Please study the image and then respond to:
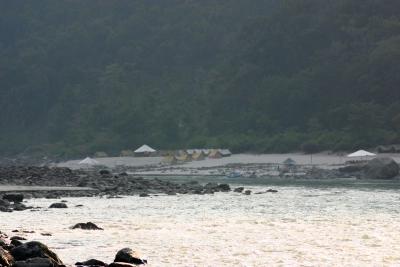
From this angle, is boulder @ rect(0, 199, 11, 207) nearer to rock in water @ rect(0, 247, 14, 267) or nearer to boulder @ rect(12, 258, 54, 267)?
rock in water @ rect(0, 247, 14, 267)

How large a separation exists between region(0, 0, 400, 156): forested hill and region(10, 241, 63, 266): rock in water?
60.1 m

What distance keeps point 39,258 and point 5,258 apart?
68cm

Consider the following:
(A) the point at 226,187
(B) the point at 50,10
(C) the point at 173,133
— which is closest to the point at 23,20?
(B) the point at 50,10

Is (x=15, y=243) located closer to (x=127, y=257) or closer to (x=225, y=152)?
(x=127, y=257)

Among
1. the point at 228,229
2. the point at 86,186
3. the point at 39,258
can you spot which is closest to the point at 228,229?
the point at 228,229

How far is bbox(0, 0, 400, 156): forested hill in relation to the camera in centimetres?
8400

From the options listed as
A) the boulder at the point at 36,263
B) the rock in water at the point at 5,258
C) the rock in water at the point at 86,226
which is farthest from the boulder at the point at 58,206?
the boulder at the point at 36,263

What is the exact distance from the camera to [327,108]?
8675 cm

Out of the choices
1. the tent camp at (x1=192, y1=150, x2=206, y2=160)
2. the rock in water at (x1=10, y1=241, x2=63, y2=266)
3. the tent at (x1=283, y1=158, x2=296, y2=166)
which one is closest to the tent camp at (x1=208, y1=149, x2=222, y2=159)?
the tent camp at (x1=192, y1=150, x2=206, y2=160)

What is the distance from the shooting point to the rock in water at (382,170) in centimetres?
5634

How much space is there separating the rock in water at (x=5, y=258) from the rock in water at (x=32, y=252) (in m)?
0.23

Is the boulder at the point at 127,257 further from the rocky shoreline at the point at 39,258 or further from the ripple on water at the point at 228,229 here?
the ripple on water at the point at 228,229

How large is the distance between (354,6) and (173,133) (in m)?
26.6

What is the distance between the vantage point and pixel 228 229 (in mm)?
23734
